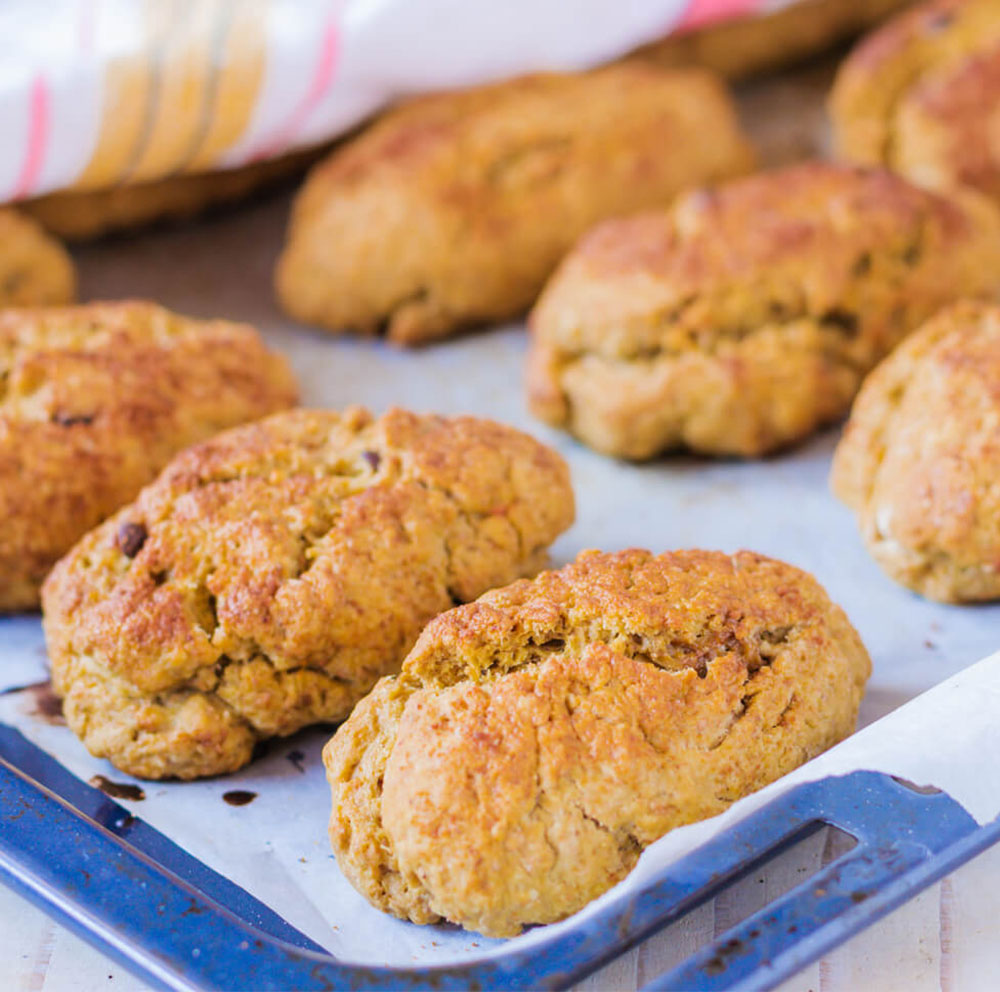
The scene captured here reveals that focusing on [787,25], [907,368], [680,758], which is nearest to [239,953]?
[680,758]

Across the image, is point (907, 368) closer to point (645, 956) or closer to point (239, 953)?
point (645, 956)

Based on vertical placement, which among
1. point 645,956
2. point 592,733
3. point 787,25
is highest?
point 787,25

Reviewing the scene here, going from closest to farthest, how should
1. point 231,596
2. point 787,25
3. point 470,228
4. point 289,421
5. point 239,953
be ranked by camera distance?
Answer: point 239,953, point 231,596, point 289,421, point 470,228, point 787,25

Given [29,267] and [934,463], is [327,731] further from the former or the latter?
[29,267]

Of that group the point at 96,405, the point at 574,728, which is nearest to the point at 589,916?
the point at 574,728

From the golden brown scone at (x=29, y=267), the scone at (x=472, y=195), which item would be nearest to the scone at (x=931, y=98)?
the scone at (x=472, y=195)

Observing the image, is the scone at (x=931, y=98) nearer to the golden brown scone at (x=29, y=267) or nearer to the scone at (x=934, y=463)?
the scone at (x=934, y=463)

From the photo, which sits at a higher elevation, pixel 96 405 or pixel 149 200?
pixel 149 200
